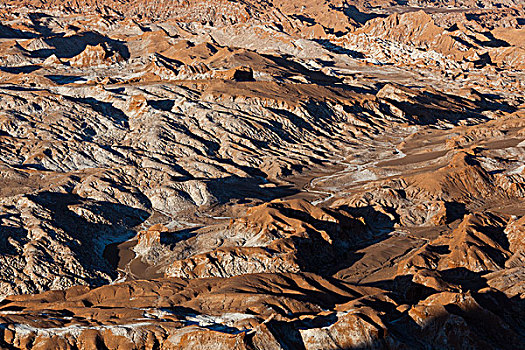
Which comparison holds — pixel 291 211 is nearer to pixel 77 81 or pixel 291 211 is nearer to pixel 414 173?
pixel 414 173

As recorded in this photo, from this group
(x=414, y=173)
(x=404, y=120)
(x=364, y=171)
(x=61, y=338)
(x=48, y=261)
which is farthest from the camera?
(x=404, y=120)

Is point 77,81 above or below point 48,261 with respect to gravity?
below

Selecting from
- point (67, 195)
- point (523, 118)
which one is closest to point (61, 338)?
point (67, 195)

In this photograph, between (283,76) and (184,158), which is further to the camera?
(283,76)

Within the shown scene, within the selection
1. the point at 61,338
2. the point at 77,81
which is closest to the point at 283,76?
the point at 77,81

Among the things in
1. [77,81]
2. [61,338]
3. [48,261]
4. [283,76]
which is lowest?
[77,81]

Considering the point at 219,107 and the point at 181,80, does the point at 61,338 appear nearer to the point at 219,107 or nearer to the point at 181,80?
the point at 219,107

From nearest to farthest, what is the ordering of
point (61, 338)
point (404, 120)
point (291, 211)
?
point (61, 338) → point (291, 211) → point (404, 120)
